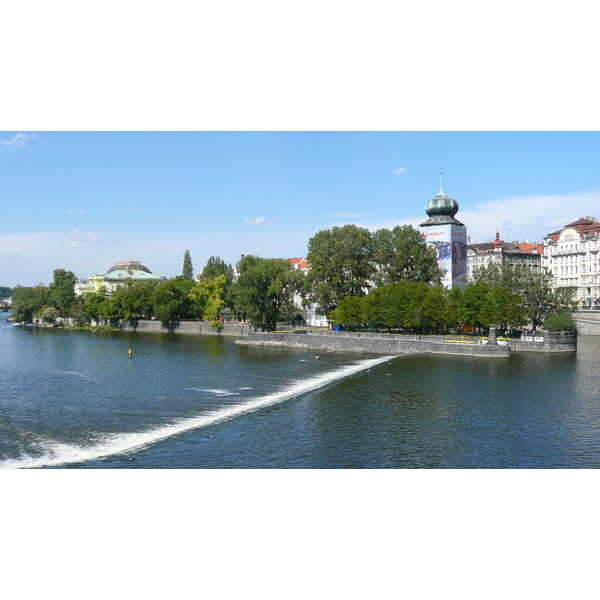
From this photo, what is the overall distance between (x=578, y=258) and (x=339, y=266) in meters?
53.6

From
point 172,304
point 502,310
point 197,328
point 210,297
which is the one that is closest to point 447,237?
point 502,310

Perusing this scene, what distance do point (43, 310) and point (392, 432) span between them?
110m

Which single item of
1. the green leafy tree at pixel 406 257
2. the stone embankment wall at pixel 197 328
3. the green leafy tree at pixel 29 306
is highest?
the green leafy tree at pixel 406 257

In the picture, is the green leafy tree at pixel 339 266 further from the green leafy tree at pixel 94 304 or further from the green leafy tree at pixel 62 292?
the green leafy tree at pixel 62 292

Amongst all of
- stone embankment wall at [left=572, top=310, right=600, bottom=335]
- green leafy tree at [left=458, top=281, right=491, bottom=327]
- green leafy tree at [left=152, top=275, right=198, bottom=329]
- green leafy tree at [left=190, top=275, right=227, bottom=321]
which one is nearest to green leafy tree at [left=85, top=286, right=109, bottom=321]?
green leafy tree at [left=152, top=275, right=198, bottom=329]

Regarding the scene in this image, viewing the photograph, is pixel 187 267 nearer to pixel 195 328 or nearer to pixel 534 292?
pixel 195 328

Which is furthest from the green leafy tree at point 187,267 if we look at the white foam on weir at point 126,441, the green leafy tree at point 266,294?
the white foam on weir at point 126,441

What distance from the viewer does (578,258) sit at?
107 meters

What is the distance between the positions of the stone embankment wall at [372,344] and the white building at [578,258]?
55165 mm

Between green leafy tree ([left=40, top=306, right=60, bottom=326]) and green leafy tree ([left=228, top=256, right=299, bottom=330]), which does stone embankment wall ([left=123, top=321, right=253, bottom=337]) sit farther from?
green leafy tree ([left=40, top=306, right=60, bottom=326])

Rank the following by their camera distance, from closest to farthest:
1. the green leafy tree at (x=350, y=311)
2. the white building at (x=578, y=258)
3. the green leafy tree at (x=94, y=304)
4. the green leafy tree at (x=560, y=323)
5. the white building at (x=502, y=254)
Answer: the green leafy tree at (x=560, y=323)
the green leafy tree at (x=350, y=311)
the white building at (x=578, y=258)
the green leafy tree at (x=94, y=304)
the white building at (x=502, y=254)

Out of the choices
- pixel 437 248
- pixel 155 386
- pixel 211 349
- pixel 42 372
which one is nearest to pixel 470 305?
pixel 437 248

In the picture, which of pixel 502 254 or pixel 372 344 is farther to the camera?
pixel 502 254

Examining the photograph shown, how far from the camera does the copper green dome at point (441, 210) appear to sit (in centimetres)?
8775
